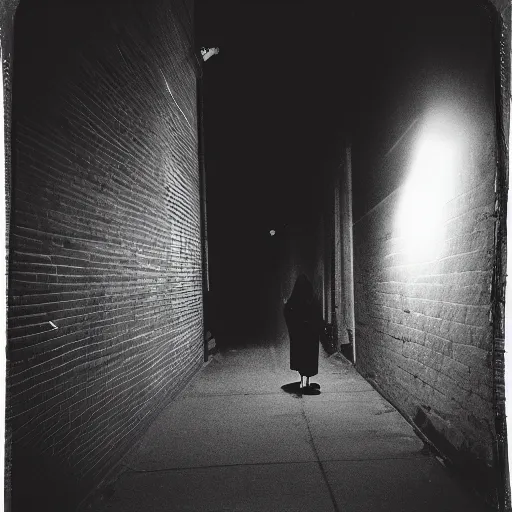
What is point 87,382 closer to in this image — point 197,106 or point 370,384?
point 370,384

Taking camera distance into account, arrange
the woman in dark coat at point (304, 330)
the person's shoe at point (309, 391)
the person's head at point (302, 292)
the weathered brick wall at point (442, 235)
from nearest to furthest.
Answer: the weathered brick wall at point (442, 235) → the person's shoe at point (309, 391) → the woman in dark coat at point (304, 330) → the person's head at point (302, 292)

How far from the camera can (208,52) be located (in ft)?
34.5

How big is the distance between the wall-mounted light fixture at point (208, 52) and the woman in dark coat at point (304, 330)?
601cm

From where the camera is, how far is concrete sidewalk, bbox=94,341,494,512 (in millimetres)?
3682

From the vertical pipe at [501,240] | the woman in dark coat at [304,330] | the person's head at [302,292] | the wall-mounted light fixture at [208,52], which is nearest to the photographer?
the vertical pipe at [501,240]

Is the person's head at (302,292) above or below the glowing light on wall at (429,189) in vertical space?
below

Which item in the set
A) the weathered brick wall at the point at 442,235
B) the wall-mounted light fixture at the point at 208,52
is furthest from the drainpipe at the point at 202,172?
the weathered brick wall at the point at 442,235

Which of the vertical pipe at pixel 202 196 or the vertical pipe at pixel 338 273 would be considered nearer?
the vertical pipe at pixel 202 196

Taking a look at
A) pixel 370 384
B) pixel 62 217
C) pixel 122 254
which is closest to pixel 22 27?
pixel 62 217

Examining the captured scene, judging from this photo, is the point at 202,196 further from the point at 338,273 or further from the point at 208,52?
the point at 338,273

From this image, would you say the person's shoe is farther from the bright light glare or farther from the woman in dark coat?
the bright light glare

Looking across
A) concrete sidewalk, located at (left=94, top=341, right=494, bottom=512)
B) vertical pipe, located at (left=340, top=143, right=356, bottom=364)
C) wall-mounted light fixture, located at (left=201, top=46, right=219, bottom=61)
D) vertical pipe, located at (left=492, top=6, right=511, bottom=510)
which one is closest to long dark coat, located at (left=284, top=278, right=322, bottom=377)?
concrete sidewalk, located at (left=94, top=341, right=494, bottom=512)

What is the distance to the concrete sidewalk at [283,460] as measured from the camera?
3.68 meters

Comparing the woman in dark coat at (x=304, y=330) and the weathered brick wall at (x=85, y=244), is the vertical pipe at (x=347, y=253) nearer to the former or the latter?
the woman in dark coat at (x=304, y=330)
